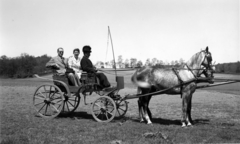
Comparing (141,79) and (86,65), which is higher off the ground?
(86,65)

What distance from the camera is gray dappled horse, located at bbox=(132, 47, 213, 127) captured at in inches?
315

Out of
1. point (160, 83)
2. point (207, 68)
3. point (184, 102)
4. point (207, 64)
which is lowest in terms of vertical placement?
point (184, 102)

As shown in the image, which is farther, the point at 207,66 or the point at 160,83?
the point at 160,83

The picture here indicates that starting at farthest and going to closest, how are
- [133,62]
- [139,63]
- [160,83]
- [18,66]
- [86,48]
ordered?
[18,66]
[133,62]
[139,63]
[86,48]
[160,83]

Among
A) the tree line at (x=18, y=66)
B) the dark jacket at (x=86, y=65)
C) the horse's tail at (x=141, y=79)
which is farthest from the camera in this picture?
the tree line at (x=18, y=66)

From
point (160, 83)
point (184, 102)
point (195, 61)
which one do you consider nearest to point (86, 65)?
point (160, 83)

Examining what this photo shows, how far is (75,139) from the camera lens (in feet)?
19.9

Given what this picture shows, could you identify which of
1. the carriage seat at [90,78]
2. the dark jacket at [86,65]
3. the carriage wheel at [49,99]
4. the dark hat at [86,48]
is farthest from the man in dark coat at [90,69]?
the carriage wheel at [49,99]

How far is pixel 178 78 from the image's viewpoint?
8164 mm

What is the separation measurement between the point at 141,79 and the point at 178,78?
1417 millimetres

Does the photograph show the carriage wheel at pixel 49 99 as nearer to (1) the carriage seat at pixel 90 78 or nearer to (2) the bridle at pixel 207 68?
(1) the carriage seat at pixel 90 78

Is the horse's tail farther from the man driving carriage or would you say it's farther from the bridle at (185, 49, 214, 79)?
the man driving carriage

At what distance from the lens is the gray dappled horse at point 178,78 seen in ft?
26.3

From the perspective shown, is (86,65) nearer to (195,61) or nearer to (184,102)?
(184,102)
